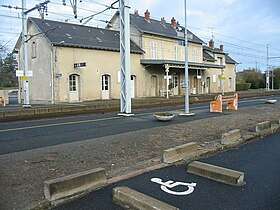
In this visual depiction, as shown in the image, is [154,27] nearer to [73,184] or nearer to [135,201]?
[73,184]

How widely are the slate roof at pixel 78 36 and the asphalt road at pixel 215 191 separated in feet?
84.5

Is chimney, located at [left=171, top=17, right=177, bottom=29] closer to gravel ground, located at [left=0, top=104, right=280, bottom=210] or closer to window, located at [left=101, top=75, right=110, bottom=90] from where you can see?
window, located at [left=101, top=75, right=110, bottom=90]

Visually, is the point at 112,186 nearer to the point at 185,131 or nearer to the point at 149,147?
the point at 149,147

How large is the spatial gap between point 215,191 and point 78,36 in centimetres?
3040

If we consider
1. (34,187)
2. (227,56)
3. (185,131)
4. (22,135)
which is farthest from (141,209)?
(227,56)

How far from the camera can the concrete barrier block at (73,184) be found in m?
4.89

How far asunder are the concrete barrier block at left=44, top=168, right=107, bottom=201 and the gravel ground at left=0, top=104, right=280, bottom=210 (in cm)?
20

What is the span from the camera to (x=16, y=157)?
7676mm

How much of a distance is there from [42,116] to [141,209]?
624 inches

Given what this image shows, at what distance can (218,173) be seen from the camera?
5.90 m

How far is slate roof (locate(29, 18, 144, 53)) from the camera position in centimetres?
3104

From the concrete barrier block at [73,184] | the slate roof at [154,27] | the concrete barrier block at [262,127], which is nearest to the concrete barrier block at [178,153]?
the concrete barrier block at [73,184]

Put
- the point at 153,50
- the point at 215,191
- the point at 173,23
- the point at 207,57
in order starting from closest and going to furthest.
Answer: the point at 215,191 < the point at 153,50 < the point at 173,23 < the point at 207,57

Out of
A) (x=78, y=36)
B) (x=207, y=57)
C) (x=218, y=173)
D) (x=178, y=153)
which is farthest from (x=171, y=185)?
(x=207, y=57)
